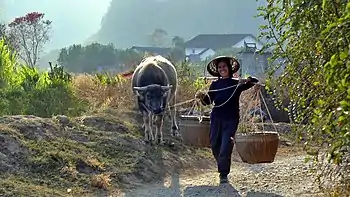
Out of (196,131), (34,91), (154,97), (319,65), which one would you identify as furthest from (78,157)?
(319,65)

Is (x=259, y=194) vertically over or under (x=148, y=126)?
under

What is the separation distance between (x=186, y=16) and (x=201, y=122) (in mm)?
71401

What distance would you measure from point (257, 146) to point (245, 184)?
117cm

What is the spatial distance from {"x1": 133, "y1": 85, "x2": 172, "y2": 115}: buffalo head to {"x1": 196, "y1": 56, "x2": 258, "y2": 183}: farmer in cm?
231

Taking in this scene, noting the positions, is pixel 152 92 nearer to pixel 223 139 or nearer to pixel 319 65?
pixel 223 139

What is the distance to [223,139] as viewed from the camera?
866 cm

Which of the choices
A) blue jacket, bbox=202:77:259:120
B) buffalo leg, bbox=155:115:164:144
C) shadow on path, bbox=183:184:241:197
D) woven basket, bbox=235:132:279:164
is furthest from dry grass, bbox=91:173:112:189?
buffalo leg, bbox=155:115:164:144

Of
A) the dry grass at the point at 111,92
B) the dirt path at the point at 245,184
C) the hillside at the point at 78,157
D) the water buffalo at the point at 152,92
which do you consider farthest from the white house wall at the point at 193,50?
the dirt path at the point at 245,184

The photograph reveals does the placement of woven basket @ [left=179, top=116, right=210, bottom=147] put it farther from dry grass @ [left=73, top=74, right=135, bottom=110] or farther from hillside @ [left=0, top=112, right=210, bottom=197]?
dry grass @ [left=73, top=74, right=135, bottom=110]

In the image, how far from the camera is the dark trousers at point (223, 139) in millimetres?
8633

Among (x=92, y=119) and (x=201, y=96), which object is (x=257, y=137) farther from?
(x=92, y=119)

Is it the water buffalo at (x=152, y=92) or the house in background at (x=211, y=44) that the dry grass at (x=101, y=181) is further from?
the house in background at (x=211, y=44)

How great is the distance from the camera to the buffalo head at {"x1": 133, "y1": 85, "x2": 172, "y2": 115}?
1109 centimetres

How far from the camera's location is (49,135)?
10258 millimetres
